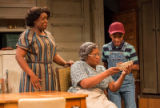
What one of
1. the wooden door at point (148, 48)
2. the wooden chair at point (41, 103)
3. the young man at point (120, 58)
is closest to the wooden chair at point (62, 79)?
the young man at point (120, 58)

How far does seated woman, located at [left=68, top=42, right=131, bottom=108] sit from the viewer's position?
248cm

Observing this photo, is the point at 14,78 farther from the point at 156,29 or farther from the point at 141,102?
the point at 156,29

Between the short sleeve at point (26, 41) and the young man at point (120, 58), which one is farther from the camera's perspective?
the young man at point (120, 58)

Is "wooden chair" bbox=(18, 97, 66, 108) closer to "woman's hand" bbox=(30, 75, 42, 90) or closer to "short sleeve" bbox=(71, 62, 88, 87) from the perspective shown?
"short sleeve" bbox=(71, 62, 88, 87)

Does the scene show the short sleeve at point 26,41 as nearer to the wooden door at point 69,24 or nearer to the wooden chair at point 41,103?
the wooden chair at point 41,103


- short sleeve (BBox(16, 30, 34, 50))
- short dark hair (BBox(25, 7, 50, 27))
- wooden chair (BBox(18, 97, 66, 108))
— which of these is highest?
short dark hair (BBox(25, 7, 50, 27))

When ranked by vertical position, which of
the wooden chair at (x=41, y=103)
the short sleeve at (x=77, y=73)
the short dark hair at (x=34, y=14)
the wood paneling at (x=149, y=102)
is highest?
the short dark hair at (x=34, y=14)

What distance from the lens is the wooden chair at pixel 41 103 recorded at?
166cm

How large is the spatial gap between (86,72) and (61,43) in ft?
9.39

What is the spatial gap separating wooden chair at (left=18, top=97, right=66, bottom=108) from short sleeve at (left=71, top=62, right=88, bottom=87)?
0.74 metres

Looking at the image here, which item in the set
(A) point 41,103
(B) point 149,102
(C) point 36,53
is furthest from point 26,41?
(B) point 149,102

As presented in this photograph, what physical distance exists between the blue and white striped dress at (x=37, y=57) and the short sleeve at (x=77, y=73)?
1.19 ft

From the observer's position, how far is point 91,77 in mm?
2523

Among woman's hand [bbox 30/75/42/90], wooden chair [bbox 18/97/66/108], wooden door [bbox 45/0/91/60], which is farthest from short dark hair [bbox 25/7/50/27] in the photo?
wooden door [bbox 45/0/91/60]
